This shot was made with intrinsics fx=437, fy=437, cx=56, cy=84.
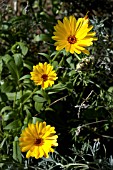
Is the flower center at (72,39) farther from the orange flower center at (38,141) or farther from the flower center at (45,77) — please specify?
the orange flower center at (38,141)

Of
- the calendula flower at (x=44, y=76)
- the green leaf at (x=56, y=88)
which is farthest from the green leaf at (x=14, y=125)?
the calendula flower at (x=44, y=76)

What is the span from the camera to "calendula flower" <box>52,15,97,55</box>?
2033 millimetres

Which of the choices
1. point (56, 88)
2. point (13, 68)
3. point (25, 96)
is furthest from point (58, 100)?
point (13, 68)

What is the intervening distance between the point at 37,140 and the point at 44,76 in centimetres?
32

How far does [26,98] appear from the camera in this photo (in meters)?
2.46

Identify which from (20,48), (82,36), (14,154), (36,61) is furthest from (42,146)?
(36,61)

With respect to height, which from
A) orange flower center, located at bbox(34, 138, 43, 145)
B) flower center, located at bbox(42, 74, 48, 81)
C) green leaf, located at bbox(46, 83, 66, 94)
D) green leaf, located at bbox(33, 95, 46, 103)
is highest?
flower center, located at bbox(42, 74, 48, 81)

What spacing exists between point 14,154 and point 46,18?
967 millimetres

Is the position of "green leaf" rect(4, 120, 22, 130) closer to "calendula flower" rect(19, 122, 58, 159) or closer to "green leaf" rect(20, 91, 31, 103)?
"green leaf" rect(20, 91, 31, 103)

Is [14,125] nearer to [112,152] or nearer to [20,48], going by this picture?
[20,48]

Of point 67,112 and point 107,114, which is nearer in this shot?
point 107,114

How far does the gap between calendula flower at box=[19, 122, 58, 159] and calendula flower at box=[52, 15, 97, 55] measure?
406mm

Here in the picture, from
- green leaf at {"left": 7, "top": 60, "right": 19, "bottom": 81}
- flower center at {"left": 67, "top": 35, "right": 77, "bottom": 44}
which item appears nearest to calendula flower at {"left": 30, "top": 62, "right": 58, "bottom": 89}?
flower center at {"left": 67, "top": 35, "right": 77, "bottom": 44}

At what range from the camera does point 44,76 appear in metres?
2.19
